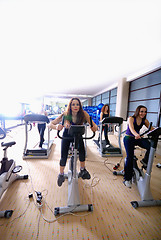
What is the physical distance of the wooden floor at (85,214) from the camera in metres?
1.05

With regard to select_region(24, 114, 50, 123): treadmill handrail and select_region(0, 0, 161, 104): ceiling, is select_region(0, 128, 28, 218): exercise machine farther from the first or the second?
select_region(0, 0, 161, 104): ceiling

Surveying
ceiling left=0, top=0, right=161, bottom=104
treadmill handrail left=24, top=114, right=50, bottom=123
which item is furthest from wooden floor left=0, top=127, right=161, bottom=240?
ceiling left=0, top=0, right=161, bottom=104

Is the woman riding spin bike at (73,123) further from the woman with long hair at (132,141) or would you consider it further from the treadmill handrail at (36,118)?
the treadmill handrail at (36,118)

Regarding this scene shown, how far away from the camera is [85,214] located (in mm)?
1238

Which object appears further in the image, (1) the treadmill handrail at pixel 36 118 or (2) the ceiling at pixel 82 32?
(1) the treadmill handrail at pixel 36 118

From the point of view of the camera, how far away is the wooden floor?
3.44 ft

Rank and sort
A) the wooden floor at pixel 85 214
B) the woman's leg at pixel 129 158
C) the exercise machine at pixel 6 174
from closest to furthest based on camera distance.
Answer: the wooden floor at pixel 85 214 → the exercise machine at pixel 6 174 → the woman's leg at pixel 129 158

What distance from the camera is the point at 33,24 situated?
189cm

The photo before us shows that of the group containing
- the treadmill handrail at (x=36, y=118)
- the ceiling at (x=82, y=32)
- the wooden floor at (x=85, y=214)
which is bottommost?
the wooden floor at (x=85, y=214)

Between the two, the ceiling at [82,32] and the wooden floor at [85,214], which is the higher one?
the ceiling at [82,32]

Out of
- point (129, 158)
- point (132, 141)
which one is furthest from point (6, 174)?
point (132, 141)

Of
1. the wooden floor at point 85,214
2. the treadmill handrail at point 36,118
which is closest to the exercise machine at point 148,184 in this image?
the wooden floor at point 85,214

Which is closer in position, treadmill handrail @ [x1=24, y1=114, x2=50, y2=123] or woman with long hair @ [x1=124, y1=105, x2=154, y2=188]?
woman with long hair @ [x1=124, y1=105, x2=154, y2=188]

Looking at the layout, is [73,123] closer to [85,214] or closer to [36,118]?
[85,214]
